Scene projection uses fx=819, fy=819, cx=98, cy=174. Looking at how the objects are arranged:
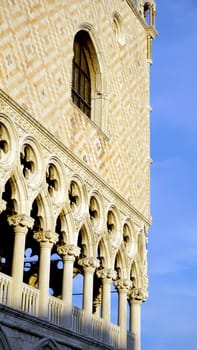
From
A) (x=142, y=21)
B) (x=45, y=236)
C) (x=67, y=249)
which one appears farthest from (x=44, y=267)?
(x=142, y=21)

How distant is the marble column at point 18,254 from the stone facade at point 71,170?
0.02 meters

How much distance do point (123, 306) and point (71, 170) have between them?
13.2ft

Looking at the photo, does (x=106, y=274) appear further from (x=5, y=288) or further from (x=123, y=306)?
(x=5, y=288)

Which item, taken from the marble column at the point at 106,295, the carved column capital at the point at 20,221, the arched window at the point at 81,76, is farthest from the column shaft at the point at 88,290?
the arched window at the point at 81,76

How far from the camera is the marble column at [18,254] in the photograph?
14.1m

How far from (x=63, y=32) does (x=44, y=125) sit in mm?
2689

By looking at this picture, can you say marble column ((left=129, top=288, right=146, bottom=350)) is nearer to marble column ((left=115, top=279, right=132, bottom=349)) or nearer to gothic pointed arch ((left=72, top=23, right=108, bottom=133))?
marble column ((left=115, top=279, right=132, bottom=349))

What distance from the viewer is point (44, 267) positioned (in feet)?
50.1

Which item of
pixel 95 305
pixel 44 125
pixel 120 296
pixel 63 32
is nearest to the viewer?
pixel 44 125

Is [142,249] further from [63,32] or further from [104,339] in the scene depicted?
[63,32]

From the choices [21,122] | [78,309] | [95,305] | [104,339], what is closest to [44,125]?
[21,122]

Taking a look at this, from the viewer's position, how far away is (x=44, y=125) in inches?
618

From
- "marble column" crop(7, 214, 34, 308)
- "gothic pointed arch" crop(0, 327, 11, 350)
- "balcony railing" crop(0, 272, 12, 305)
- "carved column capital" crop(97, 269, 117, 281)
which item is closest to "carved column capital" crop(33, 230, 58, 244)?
"marble column" crop(7, 214, 34, 308)

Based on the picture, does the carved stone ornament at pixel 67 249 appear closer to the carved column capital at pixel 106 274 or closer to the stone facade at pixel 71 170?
the stone facade at pixel 71 170
